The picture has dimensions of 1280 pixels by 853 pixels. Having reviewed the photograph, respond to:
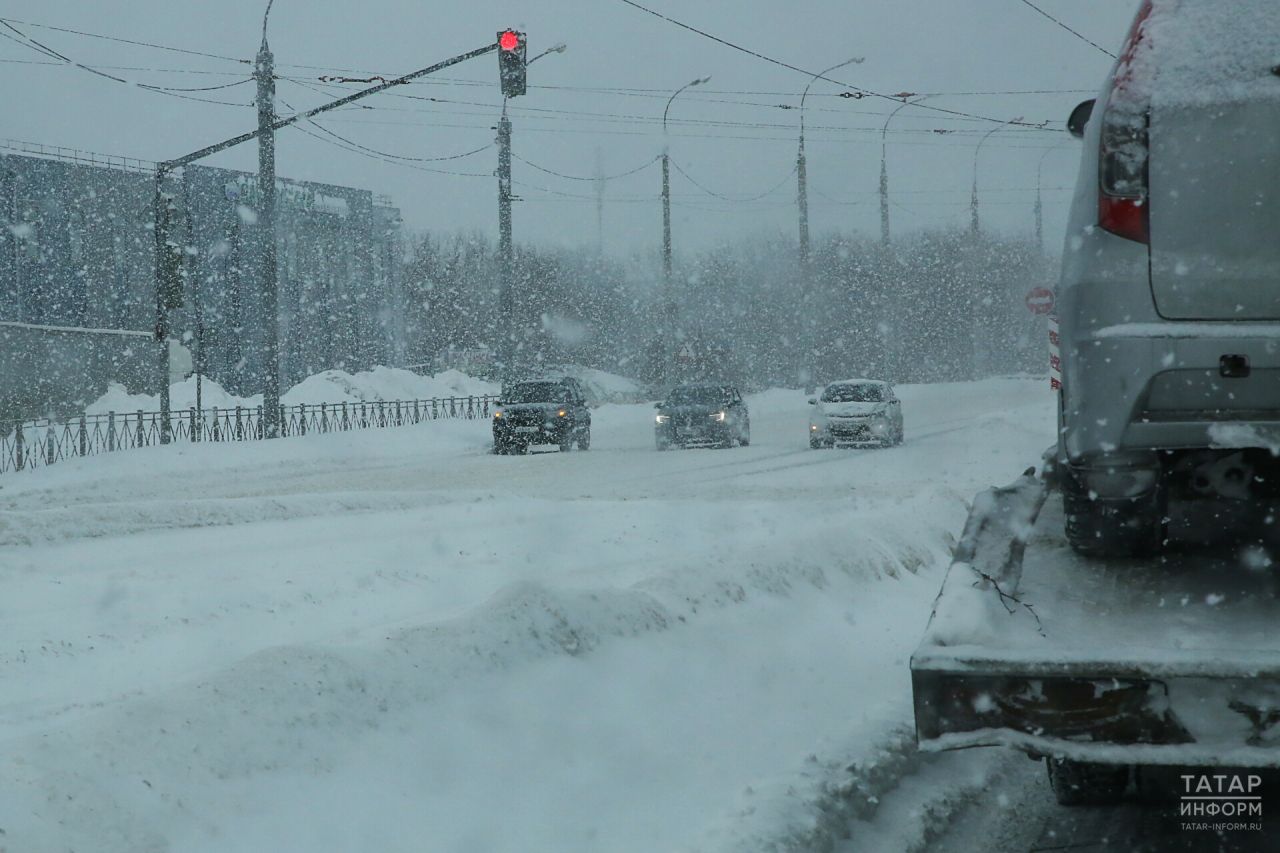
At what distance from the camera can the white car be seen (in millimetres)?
28406

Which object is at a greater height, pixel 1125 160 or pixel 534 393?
pixel 534 393

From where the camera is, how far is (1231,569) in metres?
4.05

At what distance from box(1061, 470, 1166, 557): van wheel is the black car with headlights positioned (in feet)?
82.6

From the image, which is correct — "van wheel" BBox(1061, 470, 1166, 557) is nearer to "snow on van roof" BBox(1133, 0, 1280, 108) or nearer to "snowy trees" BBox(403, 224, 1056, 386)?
"snow on van roof" BBox(1133, 0, 1280, 108)

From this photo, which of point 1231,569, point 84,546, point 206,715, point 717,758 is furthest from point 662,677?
point 84,546

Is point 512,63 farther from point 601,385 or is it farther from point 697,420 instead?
point 601,385

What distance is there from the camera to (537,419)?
1129 inches

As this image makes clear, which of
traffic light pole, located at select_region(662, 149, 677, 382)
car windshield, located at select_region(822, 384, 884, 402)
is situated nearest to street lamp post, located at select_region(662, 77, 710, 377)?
traffic light pole, located at select_region(662, 149, 677, 382)

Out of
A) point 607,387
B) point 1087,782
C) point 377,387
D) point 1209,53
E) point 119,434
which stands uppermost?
point 607,387

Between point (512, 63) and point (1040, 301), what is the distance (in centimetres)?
888

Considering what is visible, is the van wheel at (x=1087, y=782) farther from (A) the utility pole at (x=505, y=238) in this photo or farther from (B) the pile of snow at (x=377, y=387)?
(B) the pile of snow at (x=377, y=387)

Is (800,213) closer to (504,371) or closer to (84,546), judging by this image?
(504,371)

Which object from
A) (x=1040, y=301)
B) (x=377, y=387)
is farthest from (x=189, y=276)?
(x=1040, y=301)

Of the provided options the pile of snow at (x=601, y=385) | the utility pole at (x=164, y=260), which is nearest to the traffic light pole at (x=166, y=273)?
the utility pole at (x=164, y=260)
